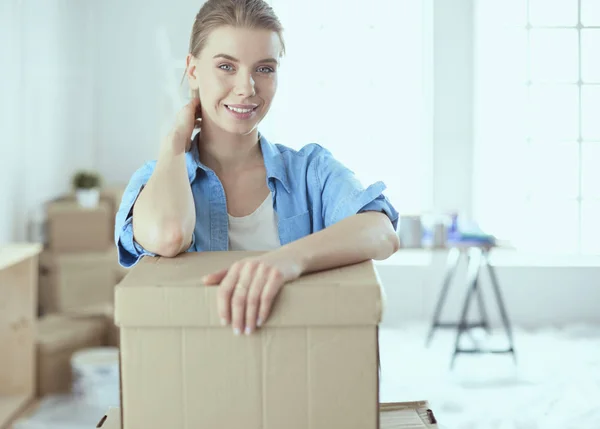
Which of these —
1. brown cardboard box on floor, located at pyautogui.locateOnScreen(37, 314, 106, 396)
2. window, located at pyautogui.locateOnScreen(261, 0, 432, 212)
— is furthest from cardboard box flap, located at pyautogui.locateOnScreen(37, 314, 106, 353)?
window, located at pyautogui.locateOnScreen(261, 0, 432, 212)

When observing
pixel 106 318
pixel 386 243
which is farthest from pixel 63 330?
pixel 386 243

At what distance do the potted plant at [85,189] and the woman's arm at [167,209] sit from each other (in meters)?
3.20

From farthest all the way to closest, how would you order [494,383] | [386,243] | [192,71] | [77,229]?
[77,229] < [494,383] < [192,71] < [386,243]

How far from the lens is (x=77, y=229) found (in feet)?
13.9

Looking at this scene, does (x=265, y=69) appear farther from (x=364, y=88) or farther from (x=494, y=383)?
(x=364, y=88)

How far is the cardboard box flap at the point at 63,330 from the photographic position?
12.3 ft

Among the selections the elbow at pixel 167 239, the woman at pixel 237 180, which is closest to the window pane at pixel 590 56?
the woman at pixel 237 180

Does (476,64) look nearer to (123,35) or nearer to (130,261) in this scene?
(123,35)

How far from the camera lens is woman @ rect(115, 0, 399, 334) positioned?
1.23 m

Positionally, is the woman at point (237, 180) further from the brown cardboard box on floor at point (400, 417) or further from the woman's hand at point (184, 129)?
the brown cardboard box on floor at point (400, 417)

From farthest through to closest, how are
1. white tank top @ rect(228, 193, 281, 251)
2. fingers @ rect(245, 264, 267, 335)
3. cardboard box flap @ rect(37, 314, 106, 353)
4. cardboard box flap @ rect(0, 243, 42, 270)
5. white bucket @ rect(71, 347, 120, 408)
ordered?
cardboard box flap @ rect(37, 314, 106, 353) → white bucket @ rect(71, 347, 120, 408) → cardboard box flap @ rect(0, 243, 42, 270) → white tank top @ rect(228, 193, 281, 251) → fingers @ rect(245, 264, 267, 335)

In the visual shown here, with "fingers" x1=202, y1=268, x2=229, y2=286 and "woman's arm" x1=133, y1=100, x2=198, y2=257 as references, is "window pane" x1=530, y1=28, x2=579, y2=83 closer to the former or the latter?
"woman's arm" x1=133, y1=100, x2=198, y2=257

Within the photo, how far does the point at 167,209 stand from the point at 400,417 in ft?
1.70

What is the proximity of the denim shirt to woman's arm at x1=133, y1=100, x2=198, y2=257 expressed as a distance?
0.07 metres
